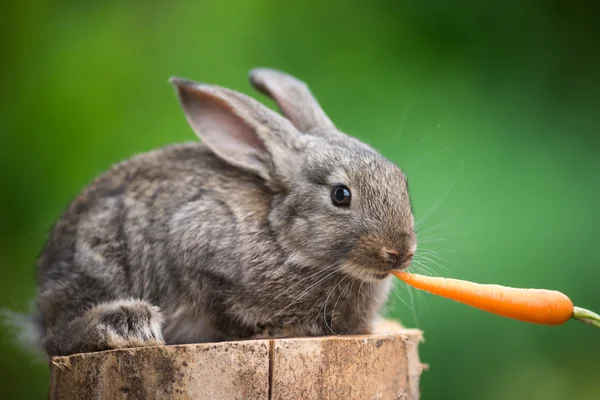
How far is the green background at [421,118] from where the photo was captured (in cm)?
473

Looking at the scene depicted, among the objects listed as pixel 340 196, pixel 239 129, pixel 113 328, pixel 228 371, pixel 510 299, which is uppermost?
pixel 239 129

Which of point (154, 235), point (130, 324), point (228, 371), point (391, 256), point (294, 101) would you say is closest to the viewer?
point (228, 371)

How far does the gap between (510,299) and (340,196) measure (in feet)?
2.68

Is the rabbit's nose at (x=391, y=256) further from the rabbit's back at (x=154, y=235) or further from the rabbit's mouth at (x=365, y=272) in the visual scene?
the rabbit's back at (x=154, y=235)

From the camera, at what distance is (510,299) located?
319 cm

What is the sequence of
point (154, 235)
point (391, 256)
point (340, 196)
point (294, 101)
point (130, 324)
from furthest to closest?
1. point (294, 101)
2. point (154, 235)
3. point (340, 196)
4. point (391, 256)
5. point (130, 324)

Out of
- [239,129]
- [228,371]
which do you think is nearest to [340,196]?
[239,129]

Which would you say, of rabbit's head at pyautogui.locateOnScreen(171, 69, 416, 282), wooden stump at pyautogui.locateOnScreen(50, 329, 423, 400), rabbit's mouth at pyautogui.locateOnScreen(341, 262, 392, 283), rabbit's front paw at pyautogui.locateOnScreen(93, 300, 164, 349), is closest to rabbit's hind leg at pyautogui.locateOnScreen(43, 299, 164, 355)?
rabbit's front paw at pyautogui.locateOnScreen(93, 300, 164, 349)

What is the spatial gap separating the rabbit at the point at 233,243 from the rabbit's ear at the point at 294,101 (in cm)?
33

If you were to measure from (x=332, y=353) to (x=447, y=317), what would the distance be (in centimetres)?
196

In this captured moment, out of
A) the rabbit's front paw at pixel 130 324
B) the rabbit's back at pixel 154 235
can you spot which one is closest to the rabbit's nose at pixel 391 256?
the rabbit's back at pixel 154 235

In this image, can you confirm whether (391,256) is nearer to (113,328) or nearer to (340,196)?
(340,196)

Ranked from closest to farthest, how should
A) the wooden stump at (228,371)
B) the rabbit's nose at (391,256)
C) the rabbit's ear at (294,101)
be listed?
1. the wooden stump at (228,371)
2. the rabbit's nose at (391,256)
3. the rabbit's ear at (294,101)

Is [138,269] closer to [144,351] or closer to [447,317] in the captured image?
[144,351]
